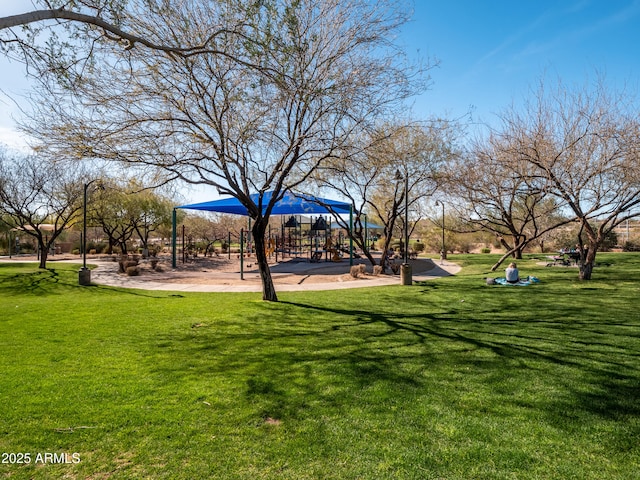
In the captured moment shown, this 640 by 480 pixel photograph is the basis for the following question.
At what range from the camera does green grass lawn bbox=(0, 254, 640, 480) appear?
9.78ft

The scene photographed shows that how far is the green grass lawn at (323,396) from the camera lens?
2982 millimetres

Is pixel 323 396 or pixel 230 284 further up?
pixel 230 284

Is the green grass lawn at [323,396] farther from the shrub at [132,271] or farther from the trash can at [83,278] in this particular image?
the shrub at [132,271]

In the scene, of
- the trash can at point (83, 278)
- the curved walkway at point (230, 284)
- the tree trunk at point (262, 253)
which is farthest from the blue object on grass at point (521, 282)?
the trash can at point (83, 278)

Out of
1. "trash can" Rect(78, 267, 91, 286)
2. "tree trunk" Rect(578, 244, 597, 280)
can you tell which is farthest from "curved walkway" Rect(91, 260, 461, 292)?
"tree trunk" Rect(578, 244, 597, 280)

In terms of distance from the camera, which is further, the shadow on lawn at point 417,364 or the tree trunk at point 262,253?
the tree trunk at point 262,253

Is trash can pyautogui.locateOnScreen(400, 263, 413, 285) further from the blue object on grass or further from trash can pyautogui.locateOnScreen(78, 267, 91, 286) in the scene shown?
trash can pyautogui.locateOnScreen(78, 267, 91, 286)

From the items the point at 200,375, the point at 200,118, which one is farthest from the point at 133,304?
the point at 200,375

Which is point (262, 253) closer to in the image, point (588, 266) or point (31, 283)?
point (31, 283)

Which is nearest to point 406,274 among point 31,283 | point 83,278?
point 83,278

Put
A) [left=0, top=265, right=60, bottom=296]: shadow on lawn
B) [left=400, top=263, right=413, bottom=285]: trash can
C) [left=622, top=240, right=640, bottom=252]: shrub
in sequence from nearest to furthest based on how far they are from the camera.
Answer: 1. [left=0, top=265, right=60, bottom=296]: shadow on lawn
2. [left=400, top=263, right=413, bottom=285]: trash can
3. [left=622, top=240, right=640, bottom=252]: shrub

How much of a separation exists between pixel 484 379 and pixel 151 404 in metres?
3.72

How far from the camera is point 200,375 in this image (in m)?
4.89

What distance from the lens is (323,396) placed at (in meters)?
4.20
